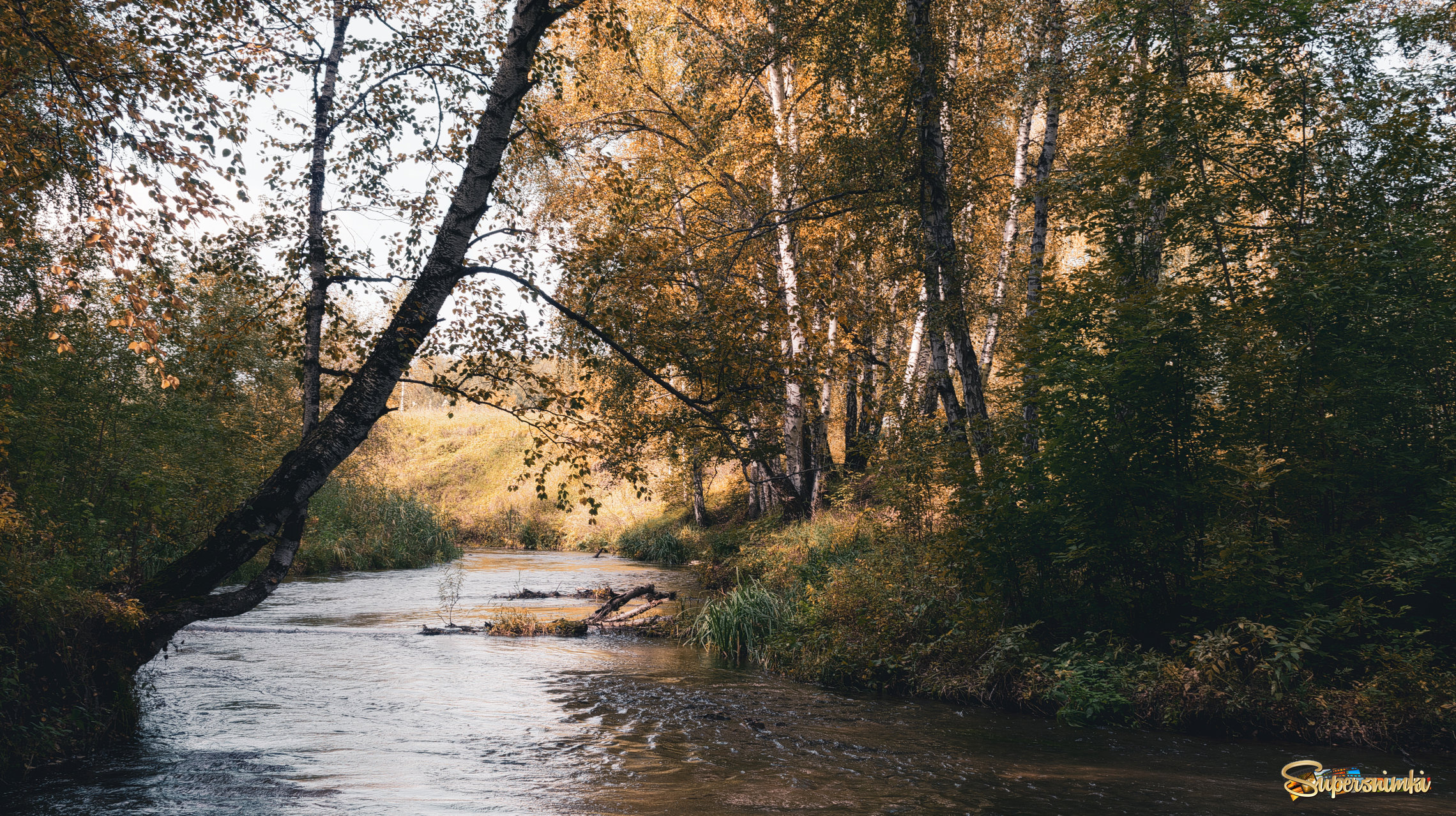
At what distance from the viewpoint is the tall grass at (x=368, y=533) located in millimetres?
25047

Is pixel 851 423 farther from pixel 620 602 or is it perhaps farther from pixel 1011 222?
pixel 620 602

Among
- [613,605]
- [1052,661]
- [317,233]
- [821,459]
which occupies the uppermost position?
[317,233]

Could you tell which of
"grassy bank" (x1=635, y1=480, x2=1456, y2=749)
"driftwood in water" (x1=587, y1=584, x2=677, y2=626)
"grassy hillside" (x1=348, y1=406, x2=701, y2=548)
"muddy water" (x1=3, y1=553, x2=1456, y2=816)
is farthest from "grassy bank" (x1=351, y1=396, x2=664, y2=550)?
"muddy water" (x1=3, y1=553, x2=1456, y2=816)

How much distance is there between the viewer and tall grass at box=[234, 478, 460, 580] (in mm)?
25047

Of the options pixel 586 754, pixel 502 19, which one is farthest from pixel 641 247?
pixel 586 754

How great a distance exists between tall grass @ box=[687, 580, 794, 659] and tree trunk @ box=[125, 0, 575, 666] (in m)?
7.73

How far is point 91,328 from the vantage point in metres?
13.2

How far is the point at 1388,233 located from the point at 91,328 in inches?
758

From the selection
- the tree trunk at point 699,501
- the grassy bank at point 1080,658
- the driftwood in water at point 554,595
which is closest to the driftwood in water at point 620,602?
the driftwood in water at point 554,595

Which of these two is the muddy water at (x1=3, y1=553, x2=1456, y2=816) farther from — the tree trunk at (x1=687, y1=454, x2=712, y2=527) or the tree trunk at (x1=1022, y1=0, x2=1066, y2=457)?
the tree trunk at (x1=687, y1=454, x2=712, y2=527)

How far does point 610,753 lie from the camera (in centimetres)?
784

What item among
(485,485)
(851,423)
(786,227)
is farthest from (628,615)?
(485,485)

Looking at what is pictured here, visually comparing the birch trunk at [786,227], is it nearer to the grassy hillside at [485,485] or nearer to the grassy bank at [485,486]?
the grassy bank at [485,486]

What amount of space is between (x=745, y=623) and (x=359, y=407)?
8152 mm
